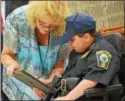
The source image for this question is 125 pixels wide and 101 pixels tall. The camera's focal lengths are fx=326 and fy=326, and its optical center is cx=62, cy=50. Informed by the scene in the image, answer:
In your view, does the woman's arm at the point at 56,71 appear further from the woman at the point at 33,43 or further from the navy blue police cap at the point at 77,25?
the navy blue police cap at the point at 77,25

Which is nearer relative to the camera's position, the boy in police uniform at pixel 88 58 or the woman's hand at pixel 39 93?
the boy in police uniform at pixel 88 58

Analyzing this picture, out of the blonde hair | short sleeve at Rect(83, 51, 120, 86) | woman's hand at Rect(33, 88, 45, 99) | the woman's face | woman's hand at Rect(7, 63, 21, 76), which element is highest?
the blonde hair

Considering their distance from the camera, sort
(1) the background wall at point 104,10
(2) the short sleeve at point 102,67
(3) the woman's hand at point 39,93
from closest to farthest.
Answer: (2) the short sleeve at point 102,67 < (3) the woman's hand at point 39,93 < (1) the background wall at point 104,10

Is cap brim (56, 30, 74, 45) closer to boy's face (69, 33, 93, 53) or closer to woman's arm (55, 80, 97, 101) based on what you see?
boy's face (69, 33, 93, 53)

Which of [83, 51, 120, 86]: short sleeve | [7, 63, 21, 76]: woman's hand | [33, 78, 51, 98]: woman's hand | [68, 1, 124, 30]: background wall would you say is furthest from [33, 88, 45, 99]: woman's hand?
[68, 1, 124, 30]: background wall

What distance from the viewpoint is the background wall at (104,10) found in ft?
5.36

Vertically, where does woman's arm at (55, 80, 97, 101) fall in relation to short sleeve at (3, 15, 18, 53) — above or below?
below

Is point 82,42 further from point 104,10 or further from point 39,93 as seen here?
point 104,10

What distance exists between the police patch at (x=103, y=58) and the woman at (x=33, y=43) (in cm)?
22

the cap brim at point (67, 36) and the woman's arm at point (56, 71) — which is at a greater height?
the cap brim at point (67, 36)

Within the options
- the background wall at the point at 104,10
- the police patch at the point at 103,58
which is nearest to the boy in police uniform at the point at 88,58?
the police patch at the point at 103,58

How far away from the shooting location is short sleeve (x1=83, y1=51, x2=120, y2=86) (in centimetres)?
116

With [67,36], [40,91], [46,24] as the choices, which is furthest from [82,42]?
[40,91]

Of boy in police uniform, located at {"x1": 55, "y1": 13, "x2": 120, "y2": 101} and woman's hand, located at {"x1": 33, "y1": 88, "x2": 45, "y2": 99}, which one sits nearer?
boy in police uniform, located at {"x1": 55, "y1": 13, "x2": 120, "y2": 101}
